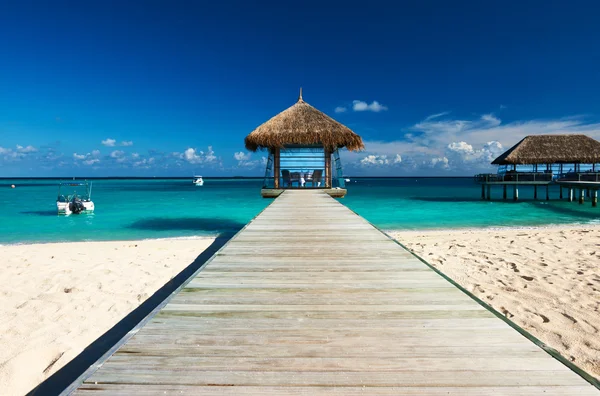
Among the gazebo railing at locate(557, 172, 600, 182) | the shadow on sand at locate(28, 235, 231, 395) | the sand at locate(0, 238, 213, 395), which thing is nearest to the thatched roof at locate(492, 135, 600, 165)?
the gazebo railing at locate(557, 172, 600, 182)

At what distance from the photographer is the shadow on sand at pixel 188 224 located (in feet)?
48.5

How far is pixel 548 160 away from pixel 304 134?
75.2 ft

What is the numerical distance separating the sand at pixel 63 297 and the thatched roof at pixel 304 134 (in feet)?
16.6

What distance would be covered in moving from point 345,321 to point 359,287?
2.36ft

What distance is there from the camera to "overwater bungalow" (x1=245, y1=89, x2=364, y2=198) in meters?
12.5

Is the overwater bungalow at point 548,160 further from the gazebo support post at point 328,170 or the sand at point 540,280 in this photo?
the gazebo support post at point 328,170

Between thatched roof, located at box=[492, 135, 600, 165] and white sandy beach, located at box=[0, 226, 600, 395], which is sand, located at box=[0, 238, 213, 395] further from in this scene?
thatched roof, located at box=[492, 135, 600, 165]

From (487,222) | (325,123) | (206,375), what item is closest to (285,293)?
(206,375)

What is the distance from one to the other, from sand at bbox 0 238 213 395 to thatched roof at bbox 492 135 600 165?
26.3 m

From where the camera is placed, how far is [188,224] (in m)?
16.1

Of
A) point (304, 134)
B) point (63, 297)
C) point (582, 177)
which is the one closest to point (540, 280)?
point (63, 297)

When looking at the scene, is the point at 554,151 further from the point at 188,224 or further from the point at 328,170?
the point at 188,224

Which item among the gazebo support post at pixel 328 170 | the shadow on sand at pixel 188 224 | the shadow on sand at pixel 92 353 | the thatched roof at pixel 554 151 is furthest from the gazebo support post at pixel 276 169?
the thatched roof at pixel 554 151

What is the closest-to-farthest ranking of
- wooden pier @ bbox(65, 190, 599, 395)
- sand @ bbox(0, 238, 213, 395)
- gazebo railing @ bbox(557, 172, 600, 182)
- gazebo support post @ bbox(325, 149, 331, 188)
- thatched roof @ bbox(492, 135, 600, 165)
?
wooden pier @ bbox(65, 190, 599, 395), sand @ bbox(0, 238, 213, 395), gazebo support post @ bbox(325, 149, 331, 188), gazebo railing @ bbox(557, 172, 600, 182), thatched roof @ bbox(492, 135, 600, 165)
